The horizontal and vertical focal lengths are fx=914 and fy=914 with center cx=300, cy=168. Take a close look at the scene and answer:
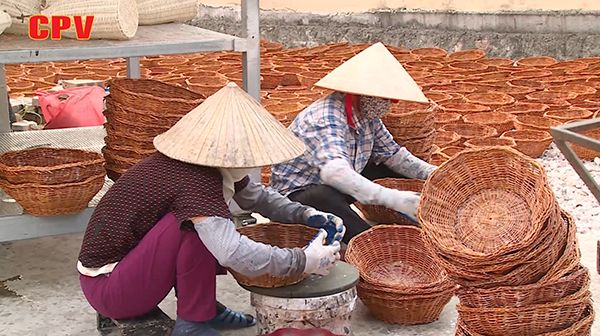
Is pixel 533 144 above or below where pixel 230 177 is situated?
below

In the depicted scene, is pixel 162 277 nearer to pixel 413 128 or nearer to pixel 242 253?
pixel 242 253

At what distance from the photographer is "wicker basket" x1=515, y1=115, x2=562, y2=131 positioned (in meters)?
6.96

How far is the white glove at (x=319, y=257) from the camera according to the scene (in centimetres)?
330

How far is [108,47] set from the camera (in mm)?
4047

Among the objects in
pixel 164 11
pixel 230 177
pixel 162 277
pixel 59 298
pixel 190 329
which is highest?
pixel 164 11

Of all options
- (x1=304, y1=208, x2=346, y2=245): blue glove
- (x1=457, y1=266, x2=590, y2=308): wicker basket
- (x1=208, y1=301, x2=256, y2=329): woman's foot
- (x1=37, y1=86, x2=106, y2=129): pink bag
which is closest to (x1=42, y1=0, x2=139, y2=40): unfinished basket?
(x1=304, y1=208, x2=346, y2=245): blue glove

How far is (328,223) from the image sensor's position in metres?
3.74

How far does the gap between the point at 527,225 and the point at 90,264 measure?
63.0 inches

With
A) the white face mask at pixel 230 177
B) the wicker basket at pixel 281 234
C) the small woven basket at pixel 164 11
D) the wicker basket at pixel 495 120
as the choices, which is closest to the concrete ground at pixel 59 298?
the wicker basket at pixel 281 234

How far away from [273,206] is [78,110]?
2.87m

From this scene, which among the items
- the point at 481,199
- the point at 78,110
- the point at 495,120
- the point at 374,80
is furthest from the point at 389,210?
the point at 495,120

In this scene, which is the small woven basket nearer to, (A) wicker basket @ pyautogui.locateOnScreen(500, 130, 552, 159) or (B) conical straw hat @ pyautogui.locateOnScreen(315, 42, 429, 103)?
(B) conical straw hat @ pyautogui.locateOnScreen(315, 42, 429, 103)

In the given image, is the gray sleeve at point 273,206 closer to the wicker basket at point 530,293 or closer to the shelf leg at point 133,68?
the wicker basket at point 530,293

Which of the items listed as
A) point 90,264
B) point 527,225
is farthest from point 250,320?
point 527,225
